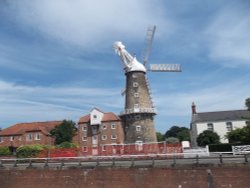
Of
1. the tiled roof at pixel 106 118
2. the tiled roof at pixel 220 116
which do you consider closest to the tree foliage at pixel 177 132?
the tiled roof at pixel 220 116

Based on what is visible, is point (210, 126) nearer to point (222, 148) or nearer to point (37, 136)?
point (222, 148)

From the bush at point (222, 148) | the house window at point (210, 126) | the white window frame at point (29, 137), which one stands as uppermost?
the house window at point (210, 126)

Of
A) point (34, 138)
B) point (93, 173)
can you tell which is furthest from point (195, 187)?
point (34, 138)

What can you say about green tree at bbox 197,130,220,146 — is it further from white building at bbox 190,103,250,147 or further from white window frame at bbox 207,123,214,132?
white window frame at bbox 207,123,214,132

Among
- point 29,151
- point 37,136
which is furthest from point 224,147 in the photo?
point 37,136

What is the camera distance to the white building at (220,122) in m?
62.5

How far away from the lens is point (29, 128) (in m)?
62.9

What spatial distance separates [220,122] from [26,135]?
120 ft

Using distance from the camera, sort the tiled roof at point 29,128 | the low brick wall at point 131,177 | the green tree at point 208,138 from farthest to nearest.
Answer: the tiled roof at point 29,128 < the green tree at point 208,138 < the low brick wall at point 131,177

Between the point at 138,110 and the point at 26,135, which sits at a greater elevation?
the point at 138,110

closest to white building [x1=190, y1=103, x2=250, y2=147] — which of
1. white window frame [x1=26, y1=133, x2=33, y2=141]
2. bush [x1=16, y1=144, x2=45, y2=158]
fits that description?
white window frame [x1=26, y1=133, x2=33, y2=141]

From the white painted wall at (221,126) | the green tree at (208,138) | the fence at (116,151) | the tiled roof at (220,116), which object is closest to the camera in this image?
the fence at (116,151)

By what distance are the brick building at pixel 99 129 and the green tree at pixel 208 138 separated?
14.0 meters

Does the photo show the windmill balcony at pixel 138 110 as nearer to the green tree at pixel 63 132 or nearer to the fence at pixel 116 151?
the green tree at pixel 63 132
